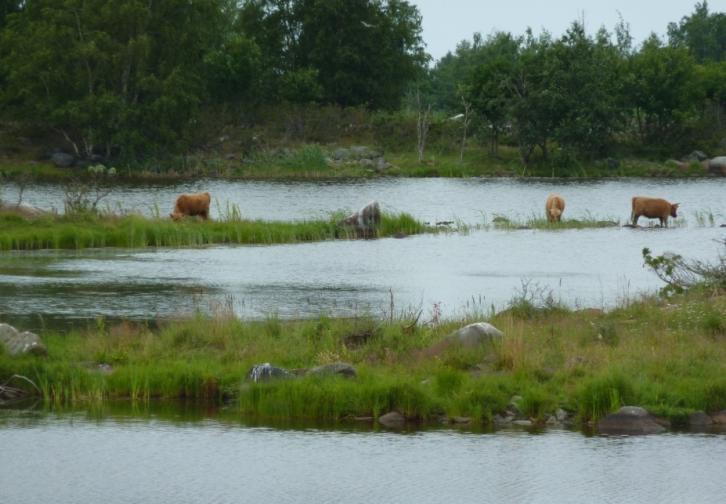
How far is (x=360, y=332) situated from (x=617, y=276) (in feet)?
43.5

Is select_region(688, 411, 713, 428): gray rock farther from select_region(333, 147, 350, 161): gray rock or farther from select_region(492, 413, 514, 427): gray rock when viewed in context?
select_region(333, 147, 350, 161): gray rock

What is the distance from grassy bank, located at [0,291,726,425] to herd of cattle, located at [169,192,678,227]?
2191 centimetres

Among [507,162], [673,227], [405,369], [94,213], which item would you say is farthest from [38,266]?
[507,162]

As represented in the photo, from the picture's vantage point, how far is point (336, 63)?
9175 centimetres

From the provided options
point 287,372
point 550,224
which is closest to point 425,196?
point 550,224

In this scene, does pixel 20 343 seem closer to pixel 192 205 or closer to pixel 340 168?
pixel 192 205

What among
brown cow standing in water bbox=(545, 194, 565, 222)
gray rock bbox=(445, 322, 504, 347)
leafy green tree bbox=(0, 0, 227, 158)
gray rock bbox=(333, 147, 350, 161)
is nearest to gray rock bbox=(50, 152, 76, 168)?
leafy green tree bbox=(0, 0, 227, 158)

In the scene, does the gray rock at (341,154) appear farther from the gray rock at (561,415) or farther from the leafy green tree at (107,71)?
the gray rock at (561,415)

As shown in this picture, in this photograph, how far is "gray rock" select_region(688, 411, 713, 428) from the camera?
15.2 metres

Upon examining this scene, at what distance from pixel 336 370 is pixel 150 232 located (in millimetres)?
21892

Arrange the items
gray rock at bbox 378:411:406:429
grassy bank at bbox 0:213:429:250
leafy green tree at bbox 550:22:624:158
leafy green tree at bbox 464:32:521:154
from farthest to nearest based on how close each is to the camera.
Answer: leafy green tree at bbox 464:32:521:154 → leafy green tree at bbox 550:22:624:158 → grassy bank at bbox 0:213:429:250 → gray rock at bbox 378:411:406:429

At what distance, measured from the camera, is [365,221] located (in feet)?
134

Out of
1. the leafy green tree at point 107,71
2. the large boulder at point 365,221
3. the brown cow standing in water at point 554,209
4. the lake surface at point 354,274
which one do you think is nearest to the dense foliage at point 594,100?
the leafy green tree at point 107,71

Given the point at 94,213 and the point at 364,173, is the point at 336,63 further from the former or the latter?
the point at 94,213
